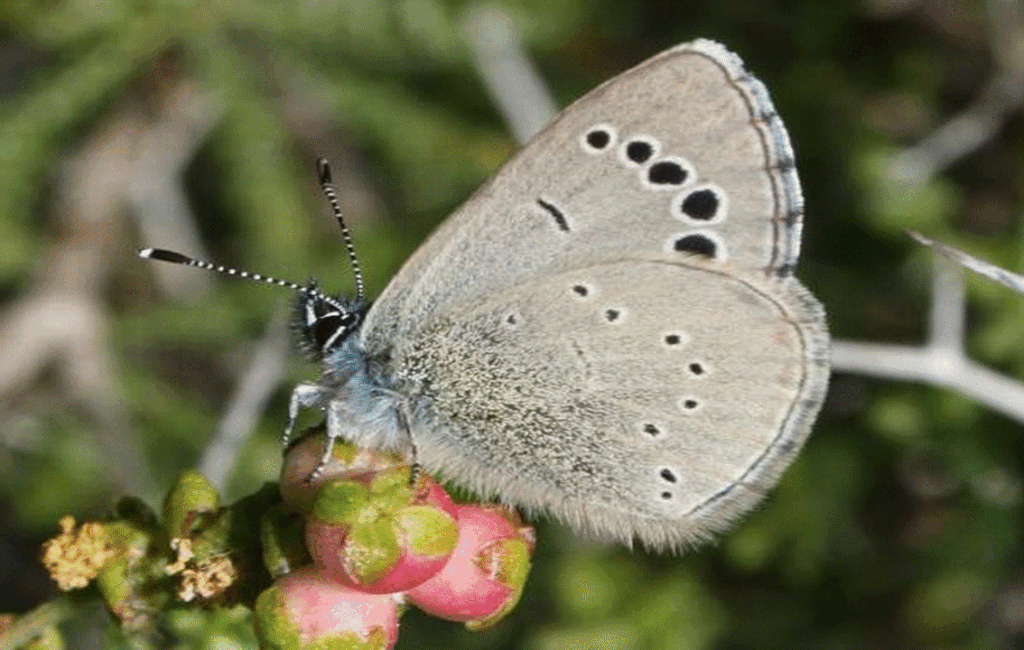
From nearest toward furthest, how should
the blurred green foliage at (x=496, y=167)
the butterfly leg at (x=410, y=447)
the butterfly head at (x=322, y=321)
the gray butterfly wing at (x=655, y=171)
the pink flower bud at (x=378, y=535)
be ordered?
the pink flower bud at (x=378, y=535), the butterfly leg at (x=410, y=447), the gray butterfly wing at (x=655, y=171), the butterfly head at (x=322, y=321), the blurred green foliage at (x=496, y=167)

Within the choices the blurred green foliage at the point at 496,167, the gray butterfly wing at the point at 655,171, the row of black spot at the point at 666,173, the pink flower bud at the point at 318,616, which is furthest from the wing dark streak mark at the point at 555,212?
the blurred green foliage at the point at 496,167

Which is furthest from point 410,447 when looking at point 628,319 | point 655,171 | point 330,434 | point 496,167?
point 496,167

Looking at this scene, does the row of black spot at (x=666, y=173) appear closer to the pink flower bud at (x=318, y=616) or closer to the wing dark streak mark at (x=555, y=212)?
the wing dark streak mark at (x=555, y=212)

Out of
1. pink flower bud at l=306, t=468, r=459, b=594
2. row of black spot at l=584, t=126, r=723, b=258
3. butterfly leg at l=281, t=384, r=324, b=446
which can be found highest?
row of black spot at l=584, t=126, r=723, b=258

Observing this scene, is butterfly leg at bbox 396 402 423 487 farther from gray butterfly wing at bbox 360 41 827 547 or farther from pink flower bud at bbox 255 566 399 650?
pink flower bud at bbox 255 566 399 650

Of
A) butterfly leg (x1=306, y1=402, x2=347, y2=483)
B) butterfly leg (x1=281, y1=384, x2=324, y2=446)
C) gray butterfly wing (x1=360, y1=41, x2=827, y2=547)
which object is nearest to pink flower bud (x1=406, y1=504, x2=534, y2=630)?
butterfly leg (x1=306, y1=402, x2=347, y2=483)

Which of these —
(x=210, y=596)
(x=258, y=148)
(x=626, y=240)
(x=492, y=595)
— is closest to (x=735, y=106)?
(x=626, y=240)
